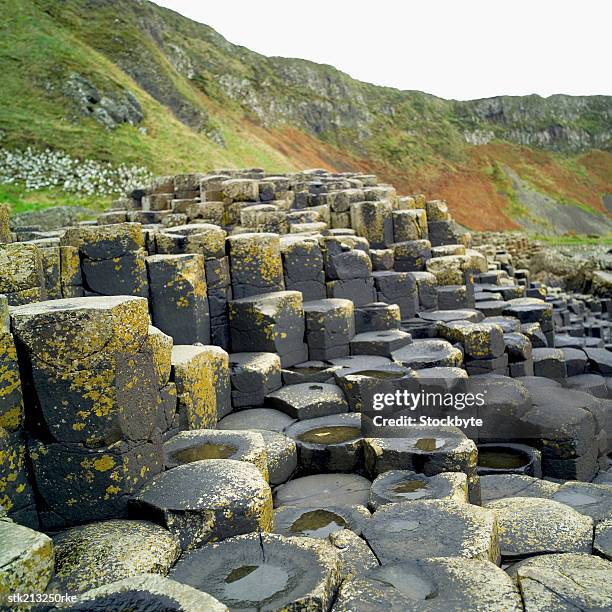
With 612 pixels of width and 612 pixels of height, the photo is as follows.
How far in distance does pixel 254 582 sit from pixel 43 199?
2658cm

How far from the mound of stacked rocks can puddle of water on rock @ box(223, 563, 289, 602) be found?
2 cm

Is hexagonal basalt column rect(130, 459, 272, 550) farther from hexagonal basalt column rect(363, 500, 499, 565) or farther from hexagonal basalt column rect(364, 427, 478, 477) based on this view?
hexagonal basalt column rect(364, 427, 478, 477)

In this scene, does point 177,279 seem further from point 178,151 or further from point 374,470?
point 178,151

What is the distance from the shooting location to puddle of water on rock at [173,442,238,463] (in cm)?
592

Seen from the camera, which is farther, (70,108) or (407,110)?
(407,110)

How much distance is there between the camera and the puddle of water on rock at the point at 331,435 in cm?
795

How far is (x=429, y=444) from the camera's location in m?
7.38

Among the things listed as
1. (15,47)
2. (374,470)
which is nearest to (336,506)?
(374,470)

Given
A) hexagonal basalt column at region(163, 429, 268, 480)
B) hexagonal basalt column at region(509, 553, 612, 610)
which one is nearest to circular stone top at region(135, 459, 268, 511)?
hexagonal basalt column at region(163, 429, 268, 480)

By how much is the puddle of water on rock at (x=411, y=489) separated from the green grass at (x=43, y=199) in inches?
898

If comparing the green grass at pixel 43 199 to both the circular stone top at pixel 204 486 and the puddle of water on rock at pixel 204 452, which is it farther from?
the circular stone top at pixel 204 486

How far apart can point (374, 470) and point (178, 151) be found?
30.7 metres

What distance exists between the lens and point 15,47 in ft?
125

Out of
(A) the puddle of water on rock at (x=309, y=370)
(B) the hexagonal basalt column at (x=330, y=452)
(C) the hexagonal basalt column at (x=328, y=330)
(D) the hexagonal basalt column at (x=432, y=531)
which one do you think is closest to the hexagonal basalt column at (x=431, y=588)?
(D) the hexagonal basalt column at (x=432, y=531)
